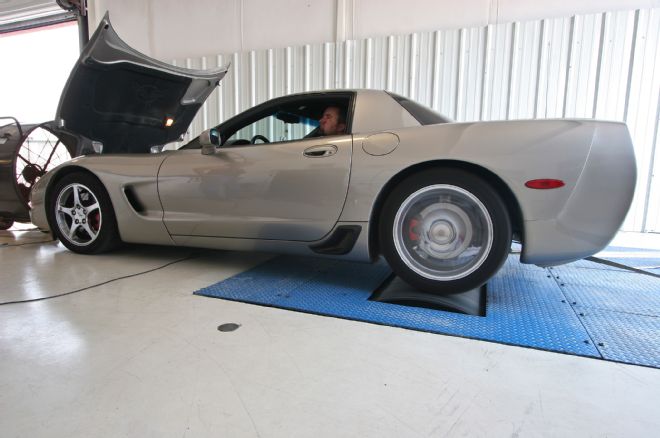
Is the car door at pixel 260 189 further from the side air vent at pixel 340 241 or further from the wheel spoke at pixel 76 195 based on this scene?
the wheel spoke at pixel 76 195

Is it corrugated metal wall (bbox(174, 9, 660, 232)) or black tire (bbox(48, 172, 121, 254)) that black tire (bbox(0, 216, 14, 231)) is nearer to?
black tire (bbox(48, 172, 121, 254))

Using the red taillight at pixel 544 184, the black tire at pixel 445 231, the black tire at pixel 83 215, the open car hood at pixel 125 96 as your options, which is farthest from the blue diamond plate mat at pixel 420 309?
the open car hood at pixel 125 96

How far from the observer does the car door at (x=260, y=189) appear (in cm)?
227

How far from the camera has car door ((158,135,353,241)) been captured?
227cm

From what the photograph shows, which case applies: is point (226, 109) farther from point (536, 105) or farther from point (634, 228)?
point (634, 228)

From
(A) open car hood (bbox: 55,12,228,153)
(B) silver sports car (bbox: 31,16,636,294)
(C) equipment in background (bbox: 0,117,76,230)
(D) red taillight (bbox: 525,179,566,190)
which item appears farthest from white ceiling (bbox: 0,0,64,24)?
(D) red taillight (bbox: 525,179,566,190)

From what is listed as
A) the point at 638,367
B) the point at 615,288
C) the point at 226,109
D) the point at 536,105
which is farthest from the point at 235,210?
the point at 226,109

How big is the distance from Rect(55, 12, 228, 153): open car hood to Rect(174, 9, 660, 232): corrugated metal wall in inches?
101

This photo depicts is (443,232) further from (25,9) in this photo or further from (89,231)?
(25,9)

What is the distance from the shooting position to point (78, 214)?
318 centimetres

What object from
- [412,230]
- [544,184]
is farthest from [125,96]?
[544,184]

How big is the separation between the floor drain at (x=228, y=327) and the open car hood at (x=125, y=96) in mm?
2143

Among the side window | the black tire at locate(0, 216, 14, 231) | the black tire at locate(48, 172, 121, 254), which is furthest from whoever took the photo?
the black tire at locate(0, 216, 14, 231)

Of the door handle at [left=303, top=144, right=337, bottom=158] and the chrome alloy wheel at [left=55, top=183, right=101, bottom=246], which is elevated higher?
the door handle at [left=303, top=144, right=337, bottom=158]
